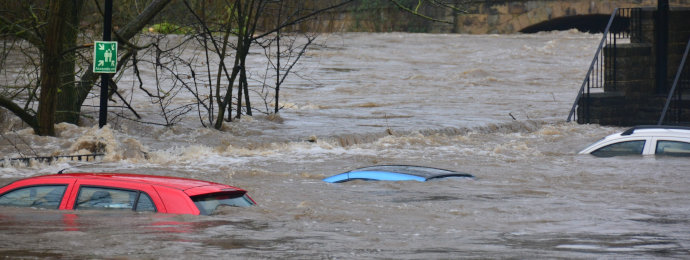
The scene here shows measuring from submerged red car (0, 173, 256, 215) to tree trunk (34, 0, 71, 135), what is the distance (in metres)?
7.79

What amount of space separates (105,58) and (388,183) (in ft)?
19.3

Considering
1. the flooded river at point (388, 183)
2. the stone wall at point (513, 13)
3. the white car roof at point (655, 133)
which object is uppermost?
the stone wall at point (513, 13)

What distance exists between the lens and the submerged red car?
7.84 metres

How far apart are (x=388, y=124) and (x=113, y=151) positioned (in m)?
7.04

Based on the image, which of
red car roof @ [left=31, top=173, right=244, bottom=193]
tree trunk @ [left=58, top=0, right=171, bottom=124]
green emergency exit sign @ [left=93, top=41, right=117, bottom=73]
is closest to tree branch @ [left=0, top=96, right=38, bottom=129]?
tree trunk @ [left=58, top=0, right=171, bottom=124]

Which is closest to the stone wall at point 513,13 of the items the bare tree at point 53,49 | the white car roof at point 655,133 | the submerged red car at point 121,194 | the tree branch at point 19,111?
the bare tree at point 53,49

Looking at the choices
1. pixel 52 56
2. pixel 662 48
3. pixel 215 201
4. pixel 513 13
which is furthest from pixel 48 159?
pixel 513 13

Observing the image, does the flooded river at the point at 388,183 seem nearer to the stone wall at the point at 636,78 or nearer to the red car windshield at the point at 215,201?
the red car windshield at the point at 215,201

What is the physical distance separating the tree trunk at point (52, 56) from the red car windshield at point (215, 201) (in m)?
8.45

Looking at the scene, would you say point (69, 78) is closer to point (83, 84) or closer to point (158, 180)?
point (83, 84)

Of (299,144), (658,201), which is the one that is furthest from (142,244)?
(299,144)

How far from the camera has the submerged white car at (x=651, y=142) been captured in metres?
13.6

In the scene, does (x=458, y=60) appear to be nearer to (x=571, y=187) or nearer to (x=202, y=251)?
(x=571, y=187)

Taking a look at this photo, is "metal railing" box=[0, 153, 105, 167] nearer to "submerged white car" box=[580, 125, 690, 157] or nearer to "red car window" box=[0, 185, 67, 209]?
"red car window" box=[0, 185, 67, 209]
